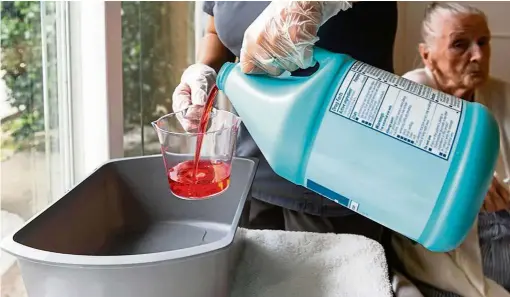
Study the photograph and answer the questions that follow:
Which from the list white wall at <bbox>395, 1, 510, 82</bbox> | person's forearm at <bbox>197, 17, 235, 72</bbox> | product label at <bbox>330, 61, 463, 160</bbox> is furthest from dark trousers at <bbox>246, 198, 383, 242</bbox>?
white wall at <bbox>395, 1, 510, 82</bbox>

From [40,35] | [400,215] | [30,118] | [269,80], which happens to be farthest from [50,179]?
[400,215]

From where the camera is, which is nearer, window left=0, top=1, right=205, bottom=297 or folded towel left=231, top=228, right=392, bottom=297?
folded towel left=231, top=228, right=392, bottom=297

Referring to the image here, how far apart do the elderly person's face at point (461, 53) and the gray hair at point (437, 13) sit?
1cm

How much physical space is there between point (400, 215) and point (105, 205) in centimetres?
43

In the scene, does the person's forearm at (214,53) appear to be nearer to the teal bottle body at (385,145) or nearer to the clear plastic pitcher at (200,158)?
the clear plastic pitcher at (200,158)

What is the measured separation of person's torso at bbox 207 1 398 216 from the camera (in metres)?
0.97

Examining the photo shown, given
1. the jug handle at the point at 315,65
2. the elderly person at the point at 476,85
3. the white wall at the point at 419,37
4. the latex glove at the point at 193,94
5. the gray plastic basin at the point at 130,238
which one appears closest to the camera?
the gray plastic basin at the point at 130,238

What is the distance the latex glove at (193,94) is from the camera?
2.79ft

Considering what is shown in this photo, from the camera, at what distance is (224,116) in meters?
0.82

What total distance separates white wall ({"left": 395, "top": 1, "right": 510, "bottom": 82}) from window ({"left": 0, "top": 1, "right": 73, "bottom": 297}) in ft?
4.14

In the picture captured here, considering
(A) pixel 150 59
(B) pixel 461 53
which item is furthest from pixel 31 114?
(B) pixel 461 53

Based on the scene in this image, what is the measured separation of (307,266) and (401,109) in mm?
270

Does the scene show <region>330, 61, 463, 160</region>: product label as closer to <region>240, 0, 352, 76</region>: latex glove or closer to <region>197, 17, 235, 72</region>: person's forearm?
<region>240, 0, 352, 76</region>: latex glove

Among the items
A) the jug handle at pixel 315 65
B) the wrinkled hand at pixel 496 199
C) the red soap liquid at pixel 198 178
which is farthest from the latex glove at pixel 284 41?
the wrinkled hand at pixel 496 199
